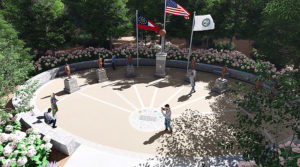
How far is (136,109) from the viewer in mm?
13453

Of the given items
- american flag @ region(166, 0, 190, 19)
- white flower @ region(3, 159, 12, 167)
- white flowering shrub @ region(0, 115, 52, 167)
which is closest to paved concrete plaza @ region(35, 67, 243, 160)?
white flowering shrub @ region(0, 115, 52, 167)

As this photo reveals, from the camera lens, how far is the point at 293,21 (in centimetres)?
1616

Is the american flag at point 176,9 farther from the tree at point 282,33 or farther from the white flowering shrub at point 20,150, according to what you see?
the white flowering shrub at point 20,150

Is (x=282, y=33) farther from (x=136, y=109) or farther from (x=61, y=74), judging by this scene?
(x=61, y=74)

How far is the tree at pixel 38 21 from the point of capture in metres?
18.2

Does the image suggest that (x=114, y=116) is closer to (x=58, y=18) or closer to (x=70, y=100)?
(x=70, y=100)

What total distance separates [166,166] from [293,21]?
52.7 ft

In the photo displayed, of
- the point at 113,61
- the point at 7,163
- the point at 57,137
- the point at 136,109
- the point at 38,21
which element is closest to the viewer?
the point at 7,163

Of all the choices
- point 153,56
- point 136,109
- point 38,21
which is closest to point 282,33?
point 153,56

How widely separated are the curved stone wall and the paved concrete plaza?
2.59 ft

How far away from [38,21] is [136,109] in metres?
13.6

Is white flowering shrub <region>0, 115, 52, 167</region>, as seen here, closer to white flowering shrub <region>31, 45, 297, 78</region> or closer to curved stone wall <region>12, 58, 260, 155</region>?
curved stone wall <region>12, 58, 260, 155</region>

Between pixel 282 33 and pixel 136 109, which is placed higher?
pixel 282 33

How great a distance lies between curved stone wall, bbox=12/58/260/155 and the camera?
28.9 feet
